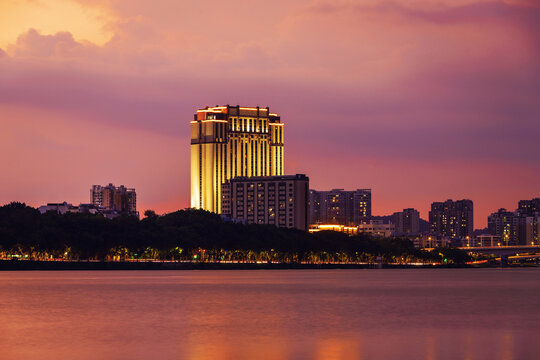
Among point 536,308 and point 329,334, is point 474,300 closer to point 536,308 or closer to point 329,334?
point 536,308

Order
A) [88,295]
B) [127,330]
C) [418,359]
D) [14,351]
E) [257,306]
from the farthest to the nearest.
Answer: [88,295] < [257,306] < [127,330] < [14,351] < [418,359]

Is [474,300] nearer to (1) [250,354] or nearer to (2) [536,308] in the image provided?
(2) [536,308]

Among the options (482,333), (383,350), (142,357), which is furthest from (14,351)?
(482,333)

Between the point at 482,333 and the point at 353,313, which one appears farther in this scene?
the point at 353,313

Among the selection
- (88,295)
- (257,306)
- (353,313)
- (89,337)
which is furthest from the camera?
(88,295)

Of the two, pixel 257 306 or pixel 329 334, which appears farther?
pixel 257 306

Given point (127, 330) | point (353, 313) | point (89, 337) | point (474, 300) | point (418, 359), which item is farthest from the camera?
point (474, 300)

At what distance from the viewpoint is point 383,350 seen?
53.3 metres

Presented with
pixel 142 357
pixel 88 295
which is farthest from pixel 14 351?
pixel 88 295

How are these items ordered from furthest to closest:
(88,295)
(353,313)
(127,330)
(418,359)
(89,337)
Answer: (88,295), (353,313), (127,330), (89,337), (418,359)

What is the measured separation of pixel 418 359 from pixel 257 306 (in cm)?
4576

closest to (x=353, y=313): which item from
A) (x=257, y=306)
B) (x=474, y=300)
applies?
(x=257, y=306)

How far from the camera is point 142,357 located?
49.7 meters

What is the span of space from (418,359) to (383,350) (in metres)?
5.17
